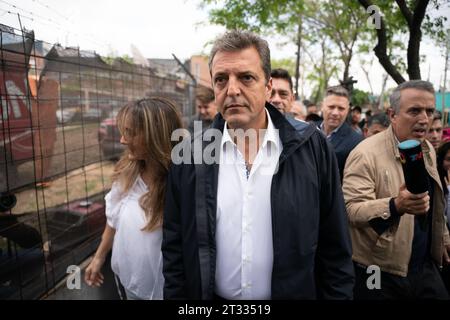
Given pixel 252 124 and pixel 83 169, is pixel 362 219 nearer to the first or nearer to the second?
pixel 252 124

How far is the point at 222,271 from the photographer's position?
5.08ft

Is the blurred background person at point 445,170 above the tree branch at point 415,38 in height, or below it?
below

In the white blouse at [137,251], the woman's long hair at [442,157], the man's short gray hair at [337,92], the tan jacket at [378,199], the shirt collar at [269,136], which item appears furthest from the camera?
the man's short gray hair at [337,92]

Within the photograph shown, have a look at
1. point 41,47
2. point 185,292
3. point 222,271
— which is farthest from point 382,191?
point 41,47

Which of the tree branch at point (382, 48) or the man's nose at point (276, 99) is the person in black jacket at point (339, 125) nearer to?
the man's nose at point (276, 99)

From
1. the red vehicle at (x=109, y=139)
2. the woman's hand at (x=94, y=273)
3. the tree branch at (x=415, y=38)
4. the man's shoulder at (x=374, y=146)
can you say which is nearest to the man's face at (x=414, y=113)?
the man's shoulder at (x=374, y=146)

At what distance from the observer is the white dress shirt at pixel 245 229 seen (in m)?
1.50

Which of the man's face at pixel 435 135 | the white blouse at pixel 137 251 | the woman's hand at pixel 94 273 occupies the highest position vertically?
the man's face at pixel 435 135

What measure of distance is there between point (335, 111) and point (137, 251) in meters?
2.61

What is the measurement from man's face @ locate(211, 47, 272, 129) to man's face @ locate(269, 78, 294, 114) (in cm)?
166

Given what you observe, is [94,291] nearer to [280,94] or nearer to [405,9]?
Result: [280,94]

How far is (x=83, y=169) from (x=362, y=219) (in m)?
2.63

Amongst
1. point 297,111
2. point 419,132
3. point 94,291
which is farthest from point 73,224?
point 297,111

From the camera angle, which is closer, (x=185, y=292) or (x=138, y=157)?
(x=185, y=292)
